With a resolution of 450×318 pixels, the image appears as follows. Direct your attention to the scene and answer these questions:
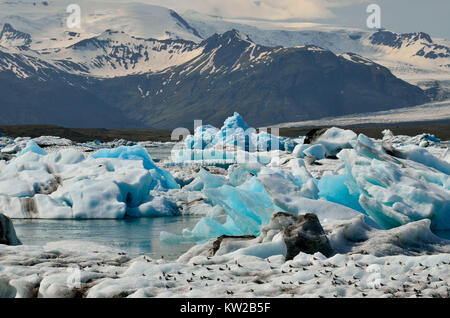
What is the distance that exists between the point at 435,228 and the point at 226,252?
6.73 meters

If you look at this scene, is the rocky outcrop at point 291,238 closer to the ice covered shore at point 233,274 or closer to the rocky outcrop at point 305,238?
the rocky outcrop at point 305,238

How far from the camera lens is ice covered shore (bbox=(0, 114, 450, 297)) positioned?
770cm

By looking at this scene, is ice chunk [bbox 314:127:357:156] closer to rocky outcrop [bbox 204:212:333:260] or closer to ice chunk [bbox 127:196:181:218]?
ice chunk [bbox 127:196:181:218]

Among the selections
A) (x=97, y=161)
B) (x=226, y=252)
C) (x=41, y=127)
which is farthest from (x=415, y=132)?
(x=226, y=252)

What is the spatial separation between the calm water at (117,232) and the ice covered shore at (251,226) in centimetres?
59

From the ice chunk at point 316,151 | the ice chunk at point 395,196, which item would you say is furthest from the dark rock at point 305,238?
the ice chunk at point 316,151

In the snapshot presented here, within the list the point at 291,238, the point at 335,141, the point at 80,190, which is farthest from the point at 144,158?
the point at 291,238

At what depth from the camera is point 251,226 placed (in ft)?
44.1

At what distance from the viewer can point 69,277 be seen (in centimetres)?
795

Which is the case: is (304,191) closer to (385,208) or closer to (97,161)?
(385,208)

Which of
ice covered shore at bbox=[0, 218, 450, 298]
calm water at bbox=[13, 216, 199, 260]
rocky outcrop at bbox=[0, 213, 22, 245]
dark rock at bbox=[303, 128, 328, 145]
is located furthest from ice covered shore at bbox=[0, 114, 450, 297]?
dark rock at bbox=[303, 128, 328, 145]

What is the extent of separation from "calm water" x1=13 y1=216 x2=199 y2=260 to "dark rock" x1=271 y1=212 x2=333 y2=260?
8.36 ft

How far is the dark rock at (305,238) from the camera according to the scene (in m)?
9.91

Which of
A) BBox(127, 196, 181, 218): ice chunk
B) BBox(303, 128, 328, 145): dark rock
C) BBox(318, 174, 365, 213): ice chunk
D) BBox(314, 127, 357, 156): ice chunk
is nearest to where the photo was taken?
BBox(318, 174, 365, 213): ice chunk
